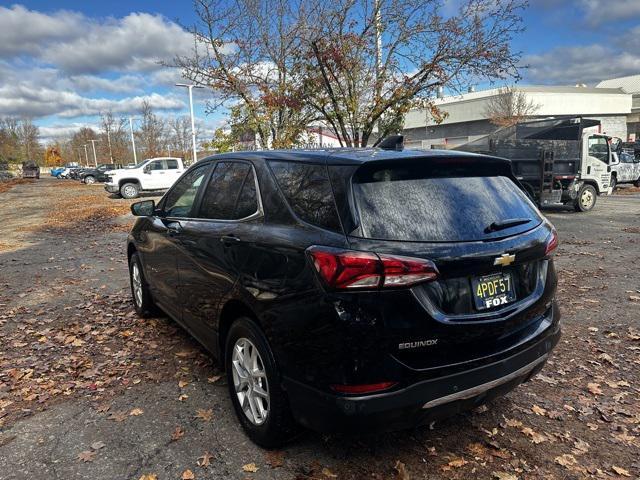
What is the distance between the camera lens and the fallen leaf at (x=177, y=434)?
3084mm

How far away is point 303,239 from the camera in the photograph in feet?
8.22

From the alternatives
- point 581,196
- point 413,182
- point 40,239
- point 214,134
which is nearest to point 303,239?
point 413,182

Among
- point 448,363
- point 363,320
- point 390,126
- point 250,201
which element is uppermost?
point 390,126

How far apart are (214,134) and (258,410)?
43.7ft

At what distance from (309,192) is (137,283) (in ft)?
11.4

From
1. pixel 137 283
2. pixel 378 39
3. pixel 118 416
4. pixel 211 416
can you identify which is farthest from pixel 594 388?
pixel 378 39

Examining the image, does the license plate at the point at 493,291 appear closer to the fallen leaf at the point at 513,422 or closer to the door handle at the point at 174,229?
the fallen leaf at the point at 513,422

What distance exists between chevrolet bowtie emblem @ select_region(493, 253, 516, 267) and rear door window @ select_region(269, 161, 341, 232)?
85cm

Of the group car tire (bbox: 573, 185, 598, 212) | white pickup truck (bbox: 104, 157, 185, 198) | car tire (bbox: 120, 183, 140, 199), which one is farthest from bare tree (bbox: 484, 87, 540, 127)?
car tire (bbox: 120, 183, 140, 199)

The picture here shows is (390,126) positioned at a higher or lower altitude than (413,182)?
higher

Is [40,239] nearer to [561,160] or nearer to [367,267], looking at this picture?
[367,267]

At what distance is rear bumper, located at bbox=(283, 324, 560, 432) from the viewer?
228 cm

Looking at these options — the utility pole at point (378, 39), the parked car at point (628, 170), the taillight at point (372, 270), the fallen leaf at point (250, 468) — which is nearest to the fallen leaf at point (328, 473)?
the fallen leaf at point (250, 468)

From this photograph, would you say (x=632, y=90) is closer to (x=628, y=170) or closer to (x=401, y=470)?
(x=628, y=170)
